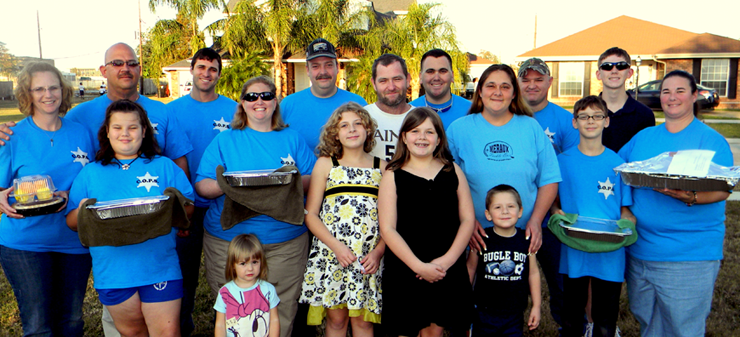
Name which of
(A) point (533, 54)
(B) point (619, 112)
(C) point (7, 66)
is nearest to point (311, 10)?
(A) point (533, 54)

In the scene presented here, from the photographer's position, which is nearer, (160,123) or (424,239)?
(424,239)

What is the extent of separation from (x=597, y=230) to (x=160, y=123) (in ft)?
10.5

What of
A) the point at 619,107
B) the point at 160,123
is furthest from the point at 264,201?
the point at 619,107

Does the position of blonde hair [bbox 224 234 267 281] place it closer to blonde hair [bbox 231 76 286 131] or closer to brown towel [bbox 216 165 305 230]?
brown towel [bbox 216 165 305 230]

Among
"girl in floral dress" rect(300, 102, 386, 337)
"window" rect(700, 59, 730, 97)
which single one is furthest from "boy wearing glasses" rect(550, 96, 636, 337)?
"window" rect(700, 59, 730, 97)

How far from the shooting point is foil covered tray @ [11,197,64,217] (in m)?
2.77

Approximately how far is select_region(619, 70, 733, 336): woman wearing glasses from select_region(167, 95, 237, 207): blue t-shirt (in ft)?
10.8

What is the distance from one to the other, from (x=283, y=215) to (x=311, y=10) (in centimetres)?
2499

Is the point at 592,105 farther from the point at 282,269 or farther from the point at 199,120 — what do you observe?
the point at 199,120

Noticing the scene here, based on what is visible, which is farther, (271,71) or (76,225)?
(271,71)

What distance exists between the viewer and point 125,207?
263 cm

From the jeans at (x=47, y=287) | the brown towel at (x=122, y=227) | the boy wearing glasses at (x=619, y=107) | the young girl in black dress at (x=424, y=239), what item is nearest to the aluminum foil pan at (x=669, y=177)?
the boy wearing glasses at (x=619, y=107)

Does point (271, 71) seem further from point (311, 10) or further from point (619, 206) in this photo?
point (619, 206)

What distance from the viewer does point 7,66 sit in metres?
85.9
